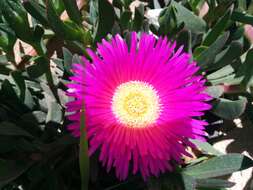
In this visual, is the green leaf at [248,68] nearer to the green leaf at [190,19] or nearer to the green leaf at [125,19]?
the green leaf at [190,19]

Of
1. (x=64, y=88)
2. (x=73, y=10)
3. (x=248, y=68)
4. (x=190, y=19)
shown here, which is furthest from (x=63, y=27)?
(x=248, y=68)

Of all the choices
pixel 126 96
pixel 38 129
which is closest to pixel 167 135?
pixel 126 96

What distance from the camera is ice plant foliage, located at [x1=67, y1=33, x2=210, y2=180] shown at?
2.42 feet

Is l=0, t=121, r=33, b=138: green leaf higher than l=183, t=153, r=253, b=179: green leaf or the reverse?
higher

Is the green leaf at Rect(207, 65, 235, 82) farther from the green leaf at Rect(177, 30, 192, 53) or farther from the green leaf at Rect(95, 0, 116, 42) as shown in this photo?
the green leaf at Rect(95, 0, 116, 42)

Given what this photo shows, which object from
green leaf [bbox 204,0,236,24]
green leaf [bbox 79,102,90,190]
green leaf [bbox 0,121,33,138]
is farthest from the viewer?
green leaf [bbox 204,0,236,24]

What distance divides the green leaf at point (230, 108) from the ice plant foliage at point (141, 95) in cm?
12

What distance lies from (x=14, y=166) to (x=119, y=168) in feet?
0.87

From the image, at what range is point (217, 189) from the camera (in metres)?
0.96

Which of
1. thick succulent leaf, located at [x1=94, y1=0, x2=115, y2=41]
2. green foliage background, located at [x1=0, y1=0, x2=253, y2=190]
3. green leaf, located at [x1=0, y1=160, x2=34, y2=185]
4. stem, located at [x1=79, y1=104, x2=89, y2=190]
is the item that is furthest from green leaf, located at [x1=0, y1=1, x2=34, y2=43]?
stem, located at [x1=79, y1=104, x2=89, y2=190]

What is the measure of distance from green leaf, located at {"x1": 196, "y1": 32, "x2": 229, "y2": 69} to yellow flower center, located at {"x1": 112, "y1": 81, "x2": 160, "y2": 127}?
119mm

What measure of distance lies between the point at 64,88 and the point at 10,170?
0.24 metres

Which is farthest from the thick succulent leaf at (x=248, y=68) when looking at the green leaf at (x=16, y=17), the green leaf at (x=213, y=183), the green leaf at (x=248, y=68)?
the green leaf at (x=16, y=17)

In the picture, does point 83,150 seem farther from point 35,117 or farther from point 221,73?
point 221,73
